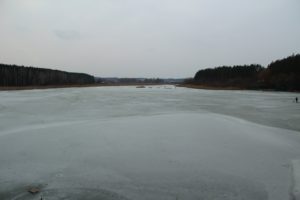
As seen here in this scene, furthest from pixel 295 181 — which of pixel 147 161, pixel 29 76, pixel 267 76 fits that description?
pixel 29 76

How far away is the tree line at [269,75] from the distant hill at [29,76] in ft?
144

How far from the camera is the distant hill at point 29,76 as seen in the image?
5622 centimetres

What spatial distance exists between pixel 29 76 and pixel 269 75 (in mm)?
53394

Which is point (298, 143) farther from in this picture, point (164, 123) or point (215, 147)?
point (164, 123)

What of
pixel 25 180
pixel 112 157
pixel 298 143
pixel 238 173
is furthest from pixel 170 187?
pixel 298 143

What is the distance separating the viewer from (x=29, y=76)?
66000mm

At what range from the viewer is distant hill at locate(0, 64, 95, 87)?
184ft

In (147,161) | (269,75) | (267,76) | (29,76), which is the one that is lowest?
(147,161)

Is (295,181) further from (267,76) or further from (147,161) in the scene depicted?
(267,76)

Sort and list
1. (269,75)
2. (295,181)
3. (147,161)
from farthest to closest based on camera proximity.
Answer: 1. (269,75)
2. (147,161)
3. (295,181)

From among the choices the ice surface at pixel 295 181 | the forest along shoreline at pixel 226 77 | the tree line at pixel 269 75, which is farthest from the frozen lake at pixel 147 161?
the tree line at pixel 269 75

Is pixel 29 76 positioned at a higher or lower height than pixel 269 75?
lower

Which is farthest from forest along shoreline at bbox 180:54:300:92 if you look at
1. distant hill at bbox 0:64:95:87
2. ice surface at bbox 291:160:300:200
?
distant hill at bbox 0:64:95:87

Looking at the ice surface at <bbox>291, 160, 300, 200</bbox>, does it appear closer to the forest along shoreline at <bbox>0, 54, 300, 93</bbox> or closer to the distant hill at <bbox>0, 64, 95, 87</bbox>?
the forest along shoreline at <bbox>0, 54, 300, 93</bbox>
